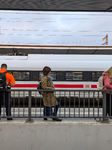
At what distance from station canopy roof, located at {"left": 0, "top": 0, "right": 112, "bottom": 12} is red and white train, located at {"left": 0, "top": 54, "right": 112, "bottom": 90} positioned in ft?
16.6

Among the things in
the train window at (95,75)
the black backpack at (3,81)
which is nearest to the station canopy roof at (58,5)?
the black backpack at (3,81)

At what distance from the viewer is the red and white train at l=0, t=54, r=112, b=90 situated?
30.5 feet

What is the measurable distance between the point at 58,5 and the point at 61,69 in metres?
5.36

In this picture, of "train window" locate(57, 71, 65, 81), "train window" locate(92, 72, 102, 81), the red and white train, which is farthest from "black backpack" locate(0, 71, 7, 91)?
"train window" locate(92, 72, 102, 81)

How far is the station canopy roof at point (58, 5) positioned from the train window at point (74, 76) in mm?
5125

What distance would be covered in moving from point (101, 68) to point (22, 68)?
4801mm

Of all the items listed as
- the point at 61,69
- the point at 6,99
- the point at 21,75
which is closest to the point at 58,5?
the point at 6,99

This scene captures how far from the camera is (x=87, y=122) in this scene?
3.75 m

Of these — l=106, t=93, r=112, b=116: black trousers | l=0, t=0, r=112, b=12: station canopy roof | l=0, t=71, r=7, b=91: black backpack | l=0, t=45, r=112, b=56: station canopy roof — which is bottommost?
l=106, t=93, r=112, b=116: black trousers

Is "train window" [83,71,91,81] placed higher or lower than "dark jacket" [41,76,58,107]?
higher

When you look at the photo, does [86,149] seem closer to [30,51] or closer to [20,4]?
[20,4]

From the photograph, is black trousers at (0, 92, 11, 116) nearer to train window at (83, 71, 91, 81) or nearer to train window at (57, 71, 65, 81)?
train window at (57, 71, 65, 81)

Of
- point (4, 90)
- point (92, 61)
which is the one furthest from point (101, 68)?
point (4, 90)

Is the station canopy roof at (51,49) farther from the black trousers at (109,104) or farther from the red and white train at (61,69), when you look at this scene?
the black trousers at (109,104)
